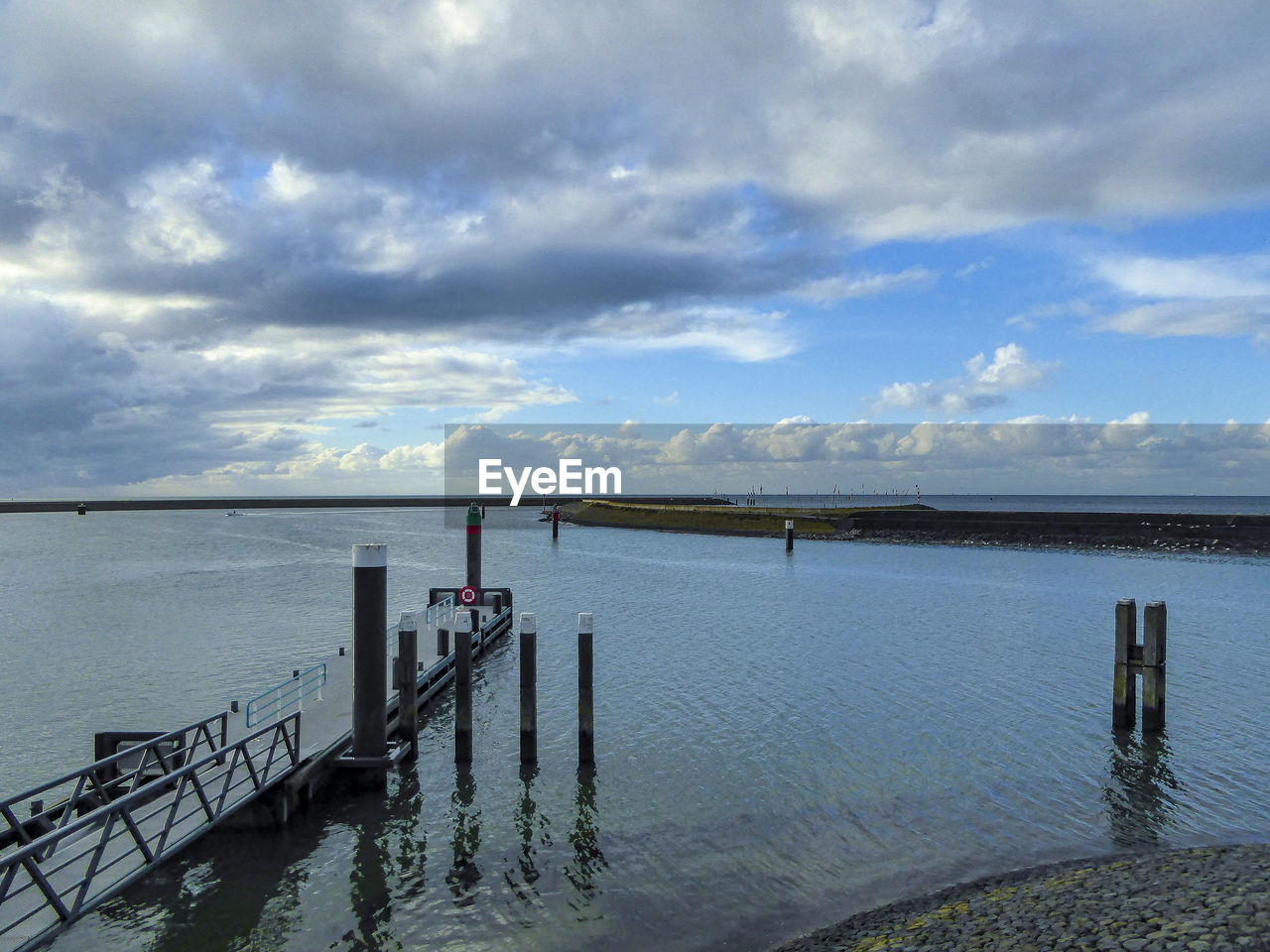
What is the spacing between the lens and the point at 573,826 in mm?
13219

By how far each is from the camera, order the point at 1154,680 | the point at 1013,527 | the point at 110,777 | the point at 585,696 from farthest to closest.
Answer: the point at 1013,527 < the point at 1154,680 < the point at 585,696 < the point at 110,777

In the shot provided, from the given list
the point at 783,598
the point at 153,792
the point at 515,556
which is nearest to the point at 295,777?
the point at 153,792

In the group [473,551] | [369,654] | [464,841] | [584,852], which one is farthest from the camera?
[473,551]

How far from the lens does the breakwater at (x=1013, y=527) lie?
68.0 metres

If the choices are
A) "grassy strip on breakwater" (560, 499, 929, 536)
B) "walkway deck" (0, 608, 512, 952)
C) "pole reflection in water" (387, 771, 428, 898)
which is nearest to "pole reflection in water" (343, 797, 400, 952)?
"pole reflection in water" (387, 771, 428, 898)

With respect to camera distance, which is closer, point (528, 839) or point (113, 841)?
point (113, 841)

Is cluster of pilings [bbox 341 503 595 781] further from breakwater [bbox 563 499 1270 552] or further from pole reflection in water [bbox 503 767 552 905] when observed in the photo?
breakwater [bbox 563 499 1270 552]

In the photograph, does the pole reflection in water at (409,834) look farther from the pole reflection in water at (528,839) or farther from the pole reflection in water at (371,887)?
the pole reflection in water at (528,839)

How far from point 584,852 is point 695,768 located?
4.10 meters

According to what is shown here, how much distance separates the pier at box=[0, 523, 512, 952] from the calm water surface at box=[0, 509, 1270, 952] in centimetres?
81

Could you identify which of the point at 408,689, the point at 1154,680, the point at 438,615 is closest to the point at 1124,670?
the point at 1154,680

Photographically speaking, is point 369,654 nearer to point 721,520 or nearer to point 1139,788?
point 1139,788

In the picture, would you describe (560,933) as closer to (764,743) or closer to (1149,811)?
(764,743)

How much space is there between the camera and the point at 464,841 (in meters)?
12.8
